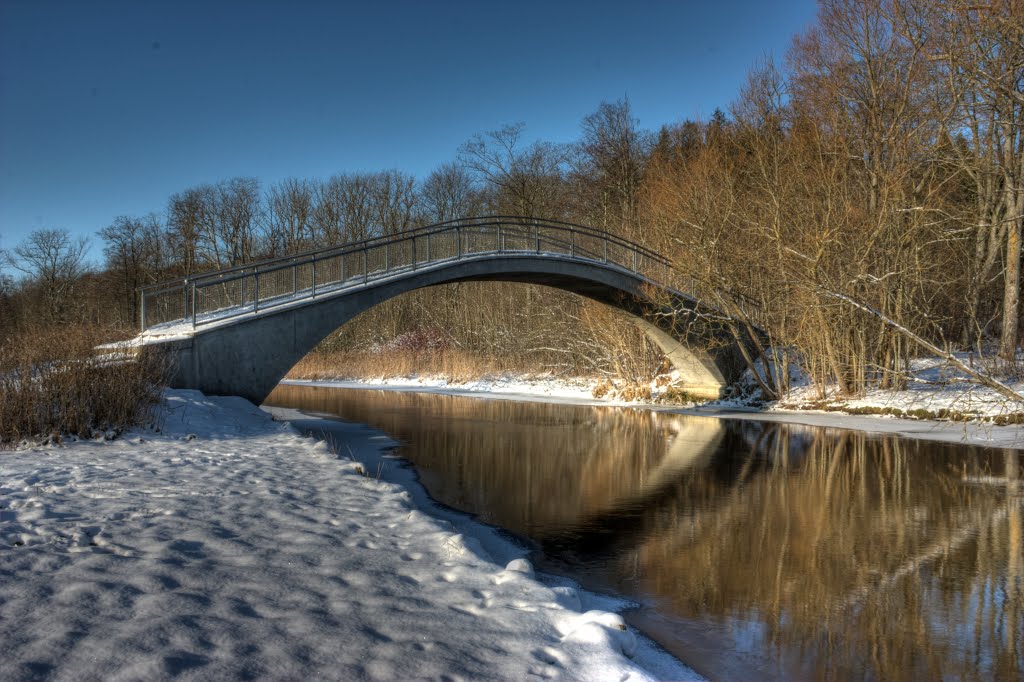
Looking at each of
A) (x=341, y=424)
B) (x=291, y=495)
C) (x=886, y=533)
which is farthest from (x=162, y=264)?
(x=886, y=533)

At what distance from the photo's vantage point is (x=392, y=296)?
62.3 ft

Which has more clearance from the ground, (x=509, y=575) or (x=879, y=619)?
(x=509, y=575)

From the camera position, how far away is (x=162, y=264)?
4750cm

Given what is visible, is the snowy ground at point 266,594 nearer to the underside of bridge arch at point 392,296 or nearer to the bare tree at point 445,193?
the underside of bridge arch at point 392,296

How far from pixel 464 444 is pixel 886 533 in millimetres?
8511

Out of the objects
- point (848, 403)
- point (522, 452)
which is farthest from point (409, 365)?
point (522, 452)

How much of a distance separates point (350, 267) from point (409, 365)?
57.6 feet

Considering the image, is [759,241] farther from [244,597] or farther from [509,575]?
[244,597]

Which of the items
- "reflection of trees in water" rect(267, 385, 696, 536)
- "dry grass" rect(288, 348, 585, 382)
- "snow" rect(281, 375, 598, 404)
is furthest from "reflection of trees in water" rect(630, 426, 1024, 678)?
"dry grass" rect(288, 348, 585, 382)

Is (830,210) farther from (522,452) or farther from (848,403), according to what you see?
(522,452)

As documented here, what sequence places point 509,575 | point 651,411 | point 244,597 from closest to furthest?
point 244,597, point 509,575, point 651,411

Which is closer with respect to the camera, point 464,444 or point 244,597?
point 244,597

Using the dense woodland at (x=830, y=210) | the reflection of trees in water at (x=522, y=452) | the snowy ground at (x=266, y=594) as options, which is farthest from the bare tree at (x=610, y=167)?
the snowy ground at (x=266, y=594)

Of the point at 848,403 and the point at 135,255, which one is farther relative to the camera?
the point at 135,255
